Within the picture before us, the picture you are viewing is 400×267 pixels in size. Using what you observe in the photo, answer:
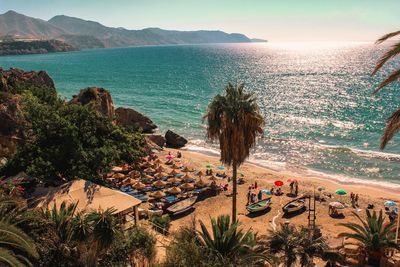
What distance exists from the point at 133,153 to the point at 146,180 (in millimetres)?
9956

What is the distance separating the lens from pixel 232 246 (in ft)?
42.3

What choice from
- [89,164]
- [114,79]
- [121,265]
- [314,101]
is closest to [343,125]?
[314,101]

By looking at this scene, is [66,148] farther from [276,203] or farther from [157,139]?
[157,139]

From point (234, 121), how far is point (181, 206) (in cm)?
1338

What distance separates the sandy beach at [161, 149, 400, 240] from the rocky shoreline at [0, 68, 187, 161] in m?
9.73

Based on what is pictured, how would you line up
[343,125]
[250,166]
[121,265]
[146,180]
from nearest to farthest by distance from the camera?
[121,265] < [146,180] < [250,166] < [343,125]

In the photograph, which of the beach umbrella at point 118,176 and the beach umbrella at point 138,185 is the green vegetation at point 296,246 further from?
the beach umbrella at point 118,176

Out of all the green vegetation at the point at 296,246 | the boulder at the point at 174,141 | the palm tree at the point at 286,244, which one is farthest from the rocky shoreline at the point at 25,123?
the green vegetation at the point at 296,246

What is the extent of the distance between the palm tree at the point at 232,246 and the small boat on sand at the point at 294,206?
1720cm

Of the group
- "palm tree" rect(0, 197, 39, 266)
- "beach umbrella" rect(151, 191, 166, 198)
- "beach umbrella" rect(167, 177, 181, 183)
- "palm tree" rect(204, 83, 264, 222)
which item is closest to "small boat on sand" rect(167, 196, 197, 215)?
"beach umbrella" rect(151, 191, 166, 198)

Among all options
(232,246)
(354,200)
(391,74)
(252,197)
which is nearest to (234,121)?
(232,246)

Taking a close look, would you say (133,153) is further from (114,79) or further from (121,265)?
(114,79)

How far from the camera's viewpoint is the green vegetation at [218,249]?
1191 centimetres

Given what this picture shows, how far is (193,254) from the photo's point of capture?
11.9m
